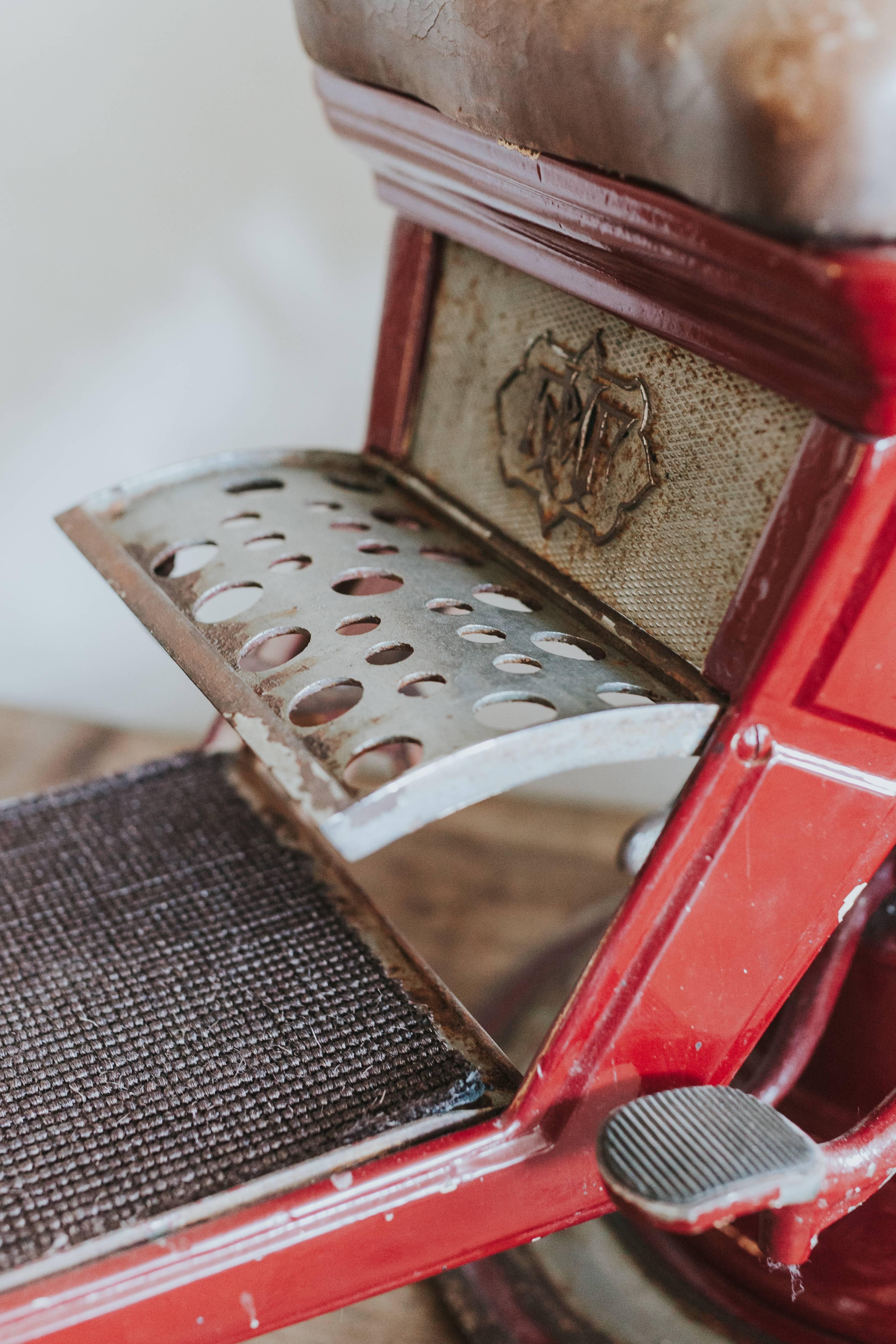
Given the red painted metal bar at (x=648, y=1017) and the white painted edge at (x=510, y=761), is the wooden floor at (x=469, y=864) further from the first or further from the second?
the white painted edge at (x=510, y=761)

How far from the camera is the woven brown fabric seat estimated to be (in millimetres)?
928

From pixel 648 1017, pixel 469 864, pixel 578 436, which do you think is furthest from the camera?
pixel 469 864

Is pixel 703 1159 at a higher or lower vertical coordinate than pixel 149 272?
lower

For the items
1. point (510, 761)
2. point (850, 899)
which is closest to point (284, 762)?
point (510, 761)

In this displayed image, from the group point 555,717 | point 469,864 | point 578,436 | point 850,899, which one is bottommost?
point 469,864

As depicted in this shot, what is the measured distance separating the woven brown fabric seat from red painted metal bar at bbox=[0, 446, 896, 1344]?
53 mm

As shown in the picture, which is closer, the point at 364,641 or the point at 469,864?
the point at 364,641

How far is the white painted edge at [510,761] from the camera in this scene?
77 centimetres

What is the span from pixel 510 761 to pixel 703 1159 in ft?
1.09

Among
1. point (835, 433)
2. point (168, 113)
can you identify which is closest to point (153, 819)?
point (835, 433)

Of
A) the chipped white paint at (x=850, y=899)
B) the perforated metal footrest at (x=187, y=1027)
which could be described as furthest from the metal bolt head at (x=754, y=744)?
the perforated metal footrest at (x=187, y=1027)

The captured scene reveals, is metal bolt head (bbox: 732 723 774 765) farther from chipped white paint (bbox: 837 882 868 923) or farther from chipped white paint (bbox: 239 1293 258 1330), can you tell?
chipped white paint (bbox: 239 1293 258 1330)

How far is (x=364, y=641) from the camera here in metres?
0.97

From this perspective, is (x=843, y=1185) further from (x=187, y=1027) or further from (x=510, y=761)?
(x=187, y=1027)
